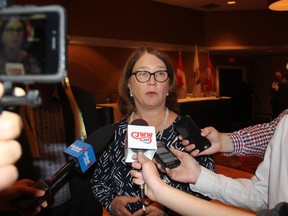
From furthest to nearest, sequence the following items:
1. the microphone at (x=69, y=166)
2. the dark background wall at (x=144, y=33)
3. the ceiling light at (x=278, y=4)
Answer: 1. the dark background wall at (x=144, y=33)
2. the ceiling light at (x=278, y=4)
3. the microphone at (x=69, y=166)

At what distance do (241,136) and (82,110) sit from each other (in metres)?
0.98

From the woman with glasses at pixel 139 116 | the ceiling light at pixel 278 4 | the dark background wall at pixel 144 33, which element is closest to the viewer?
the woman with glasses at pixel 139 116

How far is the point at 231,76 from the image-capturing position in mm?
11109

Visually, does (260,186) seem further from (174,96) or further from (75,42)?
(75,42)

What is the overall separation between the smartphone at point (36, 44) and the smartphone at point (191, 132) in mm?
868

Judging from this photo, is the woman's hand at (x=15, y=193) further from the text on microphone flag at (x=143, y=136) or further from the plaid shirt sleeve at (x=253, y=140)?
the plaid shirt sleeve at (x=253, y=140)

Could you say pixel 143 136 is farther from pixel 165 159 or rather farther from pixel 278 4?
pixel 278 4

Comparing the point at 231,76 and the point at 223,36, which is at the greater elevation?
the point at 223,36

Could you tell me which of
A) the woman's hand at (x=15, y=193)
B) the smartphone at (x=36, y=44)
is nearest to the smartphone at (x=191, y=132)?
the woman's hand at (x=15, y=193)

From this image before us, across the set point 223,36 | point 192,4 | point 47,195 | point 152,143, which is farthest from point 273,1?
point 223,36

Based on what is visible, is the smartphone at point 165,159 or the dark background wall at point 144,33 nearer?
the smartphone at point 165,159

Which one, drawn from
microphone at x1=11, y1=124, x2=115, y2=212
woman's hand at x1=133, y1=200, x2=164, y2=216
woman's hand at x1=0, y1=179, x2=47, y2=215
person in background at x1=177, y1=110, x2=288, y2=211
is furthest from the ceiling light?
woman's hand at x1=0, y1=179, x2=47, y2=215

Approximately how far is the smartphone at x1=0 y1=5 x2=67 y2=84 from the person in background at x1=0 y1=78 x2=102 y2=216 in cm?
95

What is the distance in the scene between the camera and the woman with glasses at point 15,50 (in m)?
0.53
